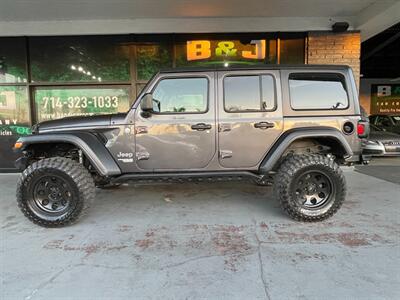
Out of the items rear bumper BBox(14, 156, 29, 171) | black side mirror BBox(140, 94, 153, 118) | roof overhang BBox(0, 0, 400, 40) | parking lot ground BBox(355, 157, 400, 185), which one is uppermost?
roof overhang BBox(0, 0, 400, 40)

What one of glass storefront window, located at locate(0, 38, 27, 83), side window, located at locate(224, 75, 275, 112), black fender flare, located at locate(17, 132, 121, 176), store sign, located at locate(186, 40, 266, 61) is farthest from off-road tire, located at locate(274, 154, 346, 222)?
glass storefront window, located at locate(0, 38, 27, 83)

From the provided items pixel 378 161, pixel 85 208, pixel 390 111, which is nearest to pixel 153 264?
pixel 85 208

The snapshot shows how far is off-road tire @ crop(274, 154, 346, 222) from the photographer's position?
4.01m

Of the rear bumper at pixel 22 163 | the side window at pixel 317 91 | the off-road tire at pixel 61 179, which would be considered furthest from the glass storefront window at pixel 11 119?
the side window at pixel 317 91

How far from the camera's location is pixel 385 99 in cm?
1934

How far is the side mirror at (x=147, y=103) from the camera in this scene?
3.96 meters

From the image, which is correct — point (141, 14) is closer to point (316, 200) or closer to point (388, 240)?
point (316, 200)

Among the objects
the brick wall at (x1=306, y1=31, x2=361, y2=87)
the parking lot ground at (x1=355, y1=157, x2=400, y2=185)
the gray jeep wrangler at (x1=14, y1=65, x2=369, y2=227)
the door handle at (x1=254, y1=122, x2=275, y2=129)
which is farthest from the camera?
the brick wall at (x1=306, y1=31, x2=361, y2=87)

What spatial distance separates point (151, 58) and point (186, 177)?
4.55 meters

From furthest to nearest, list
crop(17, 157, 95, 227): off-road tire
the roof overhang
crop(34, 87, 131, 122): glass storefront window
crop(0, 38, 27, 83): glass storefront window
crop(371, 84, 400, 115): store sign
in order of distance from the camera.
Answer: crop(371, 84, 400, 115): store sign, crop(34, 87, 131, 122): glass storefront window, crop(0, 38, 27, 83): glass storefront window, the roof overhang, crop(17, 157, 95, 227): off-road tire

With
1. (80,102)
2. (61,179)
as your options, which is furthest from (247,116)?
(80,102)

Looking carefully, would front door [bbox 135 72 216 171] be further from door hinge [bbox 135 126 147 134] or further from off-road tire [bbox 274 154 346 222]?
off-road tire [bbox 274 154 346 222]

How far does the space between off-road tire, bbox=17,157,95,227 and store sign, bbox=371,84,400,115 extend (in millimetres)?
19735

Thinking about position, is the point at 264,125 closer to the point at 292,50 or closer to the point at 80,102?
the point at 292,50
